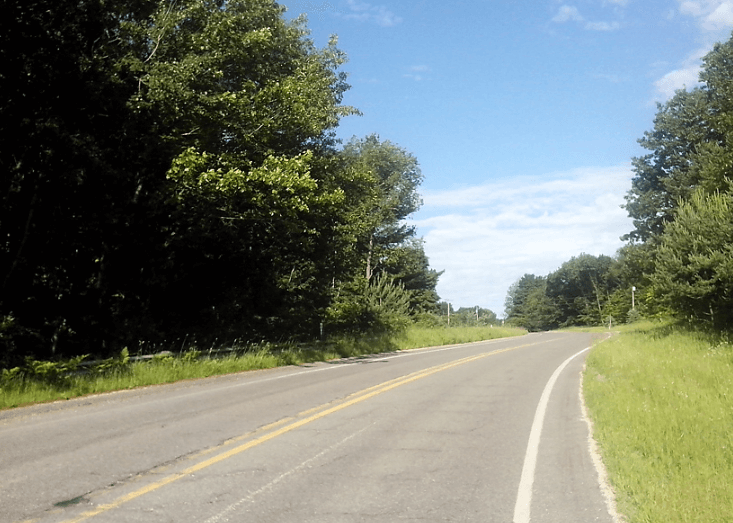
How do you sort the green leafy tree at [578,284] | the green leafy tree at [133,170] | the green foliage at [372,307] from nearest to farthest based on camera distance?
the green leafy tree at [133,170]
the green foliage at [372,307]
the green leafy tree at [578,284]

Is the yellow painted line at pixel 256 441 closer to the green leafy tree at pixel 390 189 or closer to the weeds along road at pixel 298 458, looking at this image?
the weeds along road at pixel 298 458

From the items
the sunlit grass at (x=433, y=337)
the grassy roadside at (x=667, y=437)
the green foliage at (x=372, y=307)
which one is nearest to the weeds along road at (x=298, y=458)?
the grassy roadside at (x=667, y=437)

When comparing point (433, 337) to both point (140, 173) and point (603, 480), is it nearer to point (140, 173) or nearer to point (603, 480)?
point (140, 173)

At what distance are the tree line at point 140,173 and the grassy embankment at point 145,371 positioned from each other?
135cm

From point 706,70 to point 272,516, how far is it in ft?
162

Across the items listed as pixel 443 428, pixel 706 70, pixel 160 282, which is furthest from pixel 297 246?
pixel 706 70

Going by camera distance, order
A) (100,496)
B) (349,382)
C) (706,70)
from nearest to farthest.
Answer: (100,496) < (349,382) < (706,70)

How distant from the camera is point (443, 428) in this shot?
28.7 feet

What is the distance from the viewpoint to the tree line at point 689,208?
24938 mm

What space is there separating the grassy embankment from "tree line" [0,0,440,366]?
1.35 metres

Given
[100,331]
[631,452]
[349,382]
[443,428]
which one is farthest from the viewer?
[100,331]

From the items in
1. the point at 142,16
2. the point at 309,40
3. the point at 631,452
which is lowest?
the point at 631,452

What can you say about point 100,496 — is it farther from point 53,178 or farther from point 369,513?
point 53,178

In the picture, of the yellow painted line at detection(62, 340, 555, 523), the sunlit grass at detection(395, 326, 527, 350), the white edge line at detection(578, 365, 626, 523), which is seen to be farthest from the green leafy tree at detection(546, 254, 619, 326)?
the white edge line at detection(578, 365, 626, 523)
